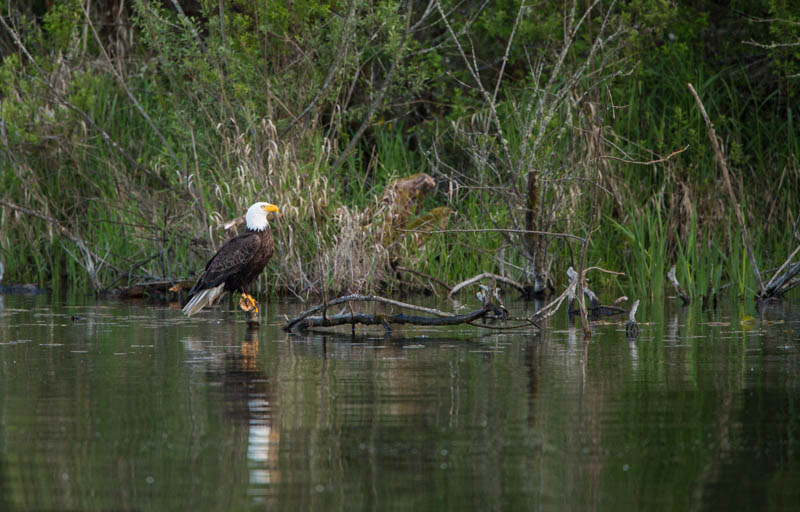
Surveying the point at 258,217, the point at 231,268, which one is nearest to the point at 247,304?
the point at 231,268

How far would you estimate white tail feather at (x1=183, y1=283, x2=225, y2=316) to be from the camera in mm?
12062

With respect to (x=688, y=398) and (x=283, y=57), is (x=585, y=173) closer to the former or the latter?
(x=283, y=57)

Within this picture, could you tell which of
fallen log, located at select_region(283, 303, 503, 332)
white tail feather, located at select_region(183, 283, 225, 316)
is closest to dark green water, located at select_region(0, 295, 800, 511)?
fallen log, located at select_region(283, 303, 503, 332)

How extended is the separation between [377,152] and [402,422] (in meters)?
13.6

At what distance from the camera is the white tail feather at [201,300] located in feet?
39.6

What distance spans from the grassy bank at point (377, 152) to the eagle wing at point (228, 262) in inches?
53.6

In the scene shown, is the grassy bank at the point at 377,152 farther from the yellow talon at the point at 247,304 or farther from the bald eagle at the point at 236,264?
the yellow talon at the point at 247,304

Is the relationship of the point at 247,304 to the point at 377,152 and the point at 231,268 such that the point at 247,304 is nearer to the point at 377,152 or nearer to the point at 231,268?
the point at 231,268

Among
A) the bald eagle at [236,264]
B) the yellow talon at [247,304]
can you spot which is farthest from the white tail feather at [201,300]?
the yellow talon at [247,304]

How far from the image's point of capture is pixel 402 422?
19.1ft

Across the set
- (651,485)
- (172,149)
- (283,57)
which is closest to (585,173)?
(283,57)

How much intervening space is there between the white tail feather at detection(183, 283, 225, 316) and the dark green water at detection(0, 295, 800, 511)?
2137 millimetres

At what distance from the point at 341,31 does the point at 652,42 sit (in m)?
4.37

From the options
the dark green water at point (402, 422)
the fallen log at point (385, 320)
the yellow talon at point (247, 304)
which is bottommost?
the dark green water at point (402, 422)
